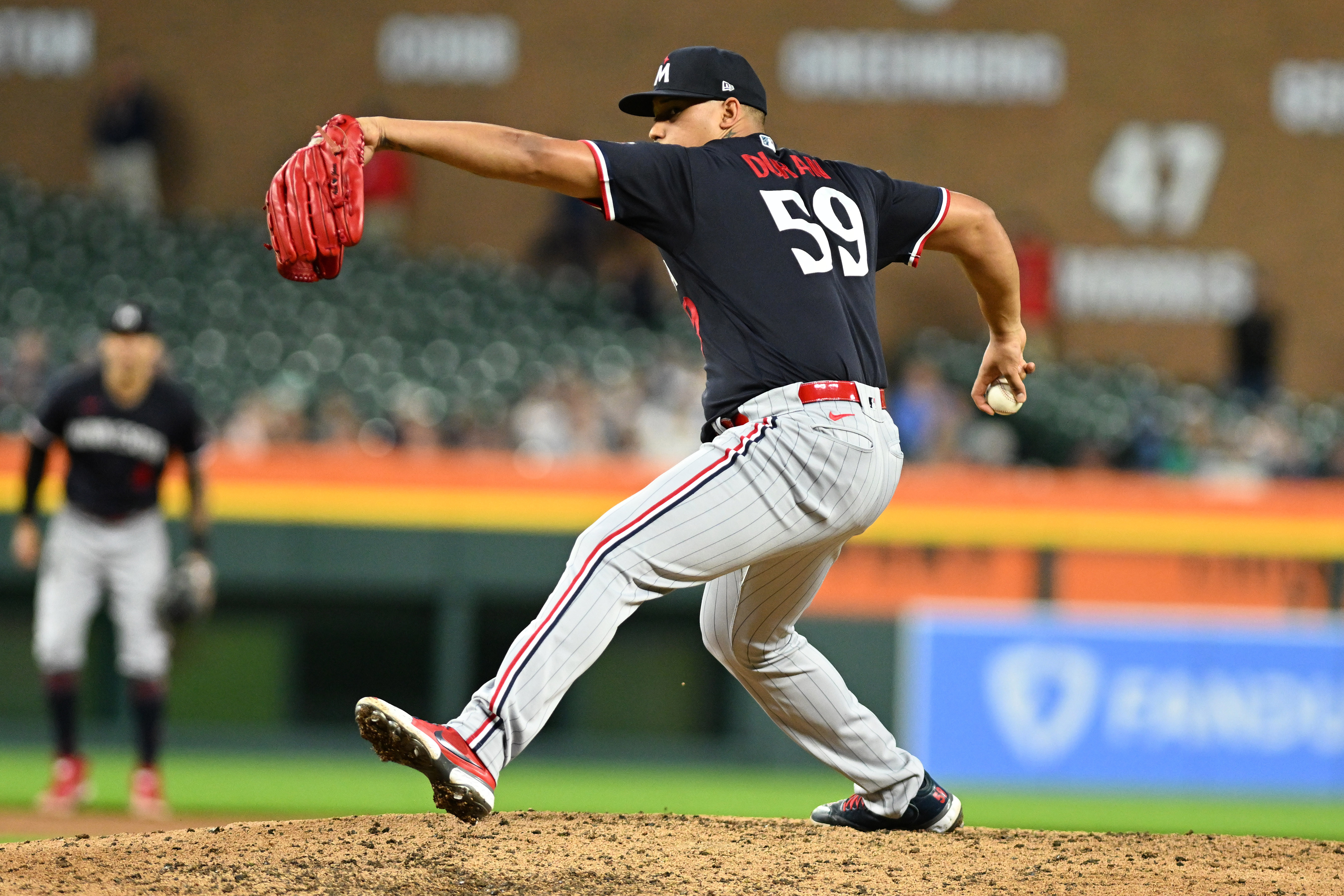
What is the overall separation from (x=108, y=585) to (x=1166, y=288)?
1013cm

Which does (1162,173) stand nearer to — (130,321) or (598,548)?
(130,321)

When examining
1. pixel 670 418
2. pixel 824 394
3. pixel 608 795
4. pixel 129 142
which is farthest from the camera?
pixel 129 142

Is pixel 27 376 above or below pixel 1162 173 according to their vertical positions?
below

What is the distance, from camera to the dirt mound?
362 centimetres

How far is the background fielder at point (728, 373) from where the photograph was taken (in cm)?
314

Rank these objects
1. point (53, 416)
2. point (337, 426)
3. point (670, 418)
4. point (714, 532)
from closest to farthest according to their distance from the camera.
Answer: point (714, 532)
point (53, 416)
point (337, 426)
point (670, 418)

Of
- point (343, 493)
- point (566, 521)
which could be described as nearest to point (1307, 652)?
point (566, 521)

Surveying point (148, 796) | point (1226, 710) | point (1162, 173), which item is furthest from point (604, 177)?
point (1162, 173)

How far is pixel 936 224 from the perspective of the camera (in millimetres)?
3717

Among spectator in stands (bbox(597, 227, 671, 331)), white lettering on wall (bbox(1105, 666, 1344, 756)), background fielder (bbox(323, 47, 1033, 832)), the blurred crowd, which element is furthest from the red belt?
spectator in stands (bbox(597, 227, 671, 331))

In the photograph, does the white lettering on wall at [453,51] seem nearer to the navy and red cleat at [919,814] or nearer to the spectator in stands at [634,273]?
the spectator in stands at [634,273]

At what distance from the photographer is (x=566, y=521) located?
27.0ft

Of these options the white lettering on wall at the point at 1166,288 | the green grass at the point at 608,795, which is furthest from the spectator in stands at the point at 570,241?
the green grass at the point at 608,795

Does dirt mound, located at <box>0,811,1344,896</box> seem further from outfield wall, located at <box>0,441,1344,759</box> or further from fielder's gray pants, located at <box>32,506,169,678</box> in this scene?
outfield wall, located at <box>0,441,1344,759</box>
